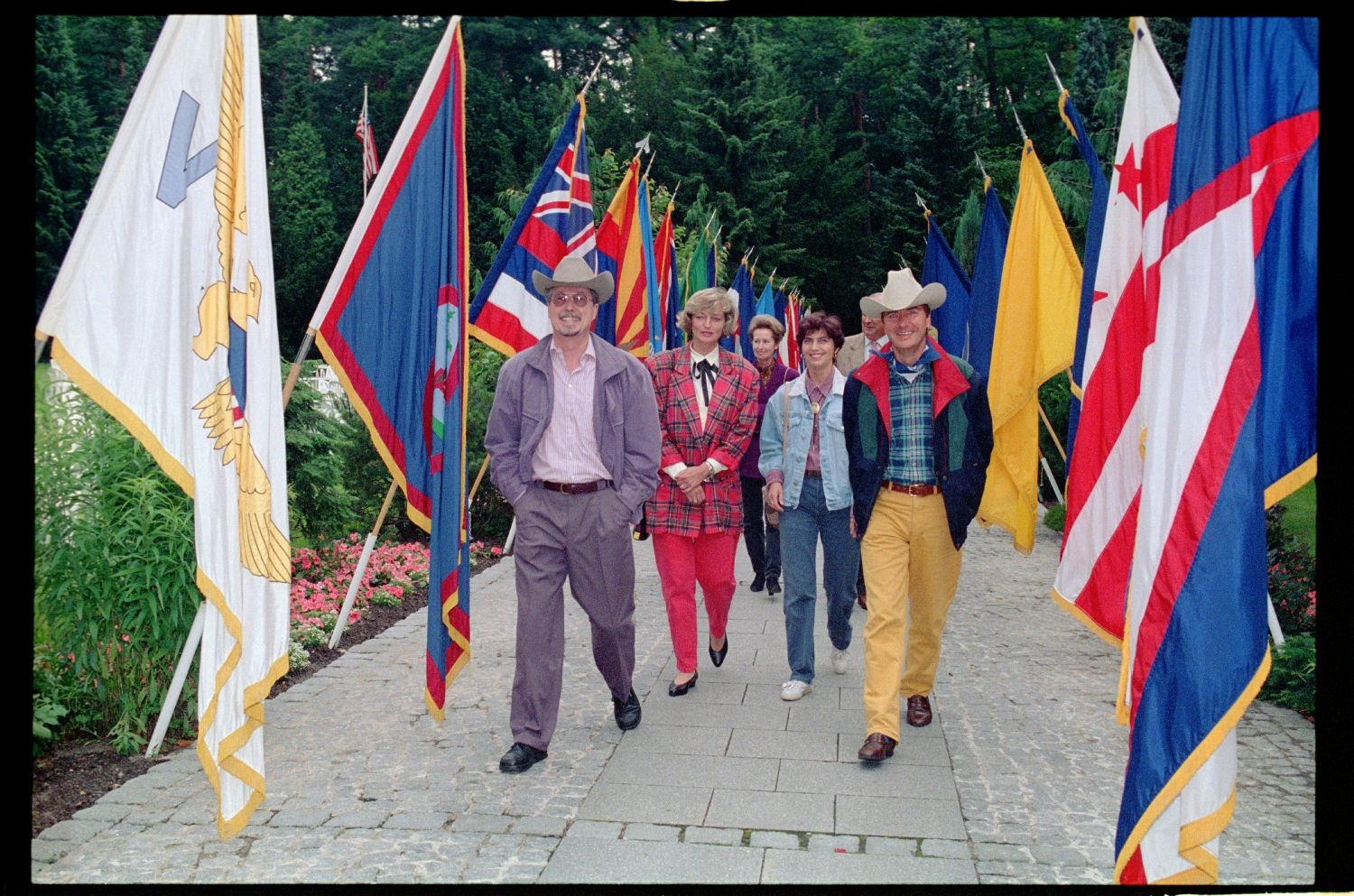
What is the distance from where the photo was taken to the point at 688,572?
6363 millimetres

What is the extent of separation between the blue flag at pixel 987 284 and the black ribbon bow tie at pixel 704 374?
3490 millimetres

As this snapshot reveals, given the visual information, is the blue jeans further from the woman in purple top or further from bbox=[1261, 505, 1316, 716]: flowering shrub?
bbox=[1261, 505, 1316, 716]: flowering shrub

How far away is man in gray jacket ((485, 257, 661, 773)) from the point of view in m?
5.22

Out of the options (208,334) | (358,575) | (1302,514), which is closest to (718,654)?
(358,575)

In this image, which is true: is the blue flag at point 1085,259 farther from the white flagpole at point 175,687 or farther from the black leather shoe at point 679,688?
the white flagpole at point 175,687

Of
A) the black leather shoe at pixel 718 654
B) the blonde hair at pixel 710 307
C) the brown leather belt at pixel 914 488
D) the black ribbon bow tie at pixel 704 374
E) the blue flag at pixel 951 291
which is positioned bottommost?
the black leather shoe at pixel 718 654

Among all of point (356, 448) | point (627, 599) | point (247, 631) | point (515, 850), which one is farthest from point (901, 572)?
point (356, 448)

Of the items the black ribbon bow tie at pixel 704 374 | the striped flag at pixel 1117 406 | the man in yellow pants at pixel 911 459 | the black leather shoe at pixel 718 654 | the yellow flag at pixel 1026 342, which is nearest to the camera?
the striped flag at pixel 1117 406

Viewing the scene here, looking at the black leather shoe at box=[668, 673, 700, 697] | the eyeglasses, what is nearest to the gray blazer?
the eyeglasses

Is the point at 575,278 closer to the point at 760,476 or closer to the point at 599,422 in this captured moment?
the point at 599,422

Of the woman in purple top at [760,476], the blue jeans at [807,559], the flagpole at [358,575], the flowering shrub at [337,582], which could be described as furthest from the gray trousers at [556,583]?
the woman in purple top at [760,476]

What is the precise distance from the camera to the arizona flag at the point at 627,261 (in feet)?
36.0

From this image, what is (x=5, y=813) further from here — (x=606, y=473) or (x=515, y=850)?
(x=606, y=473)

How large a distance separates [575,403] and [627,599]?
96 cm
